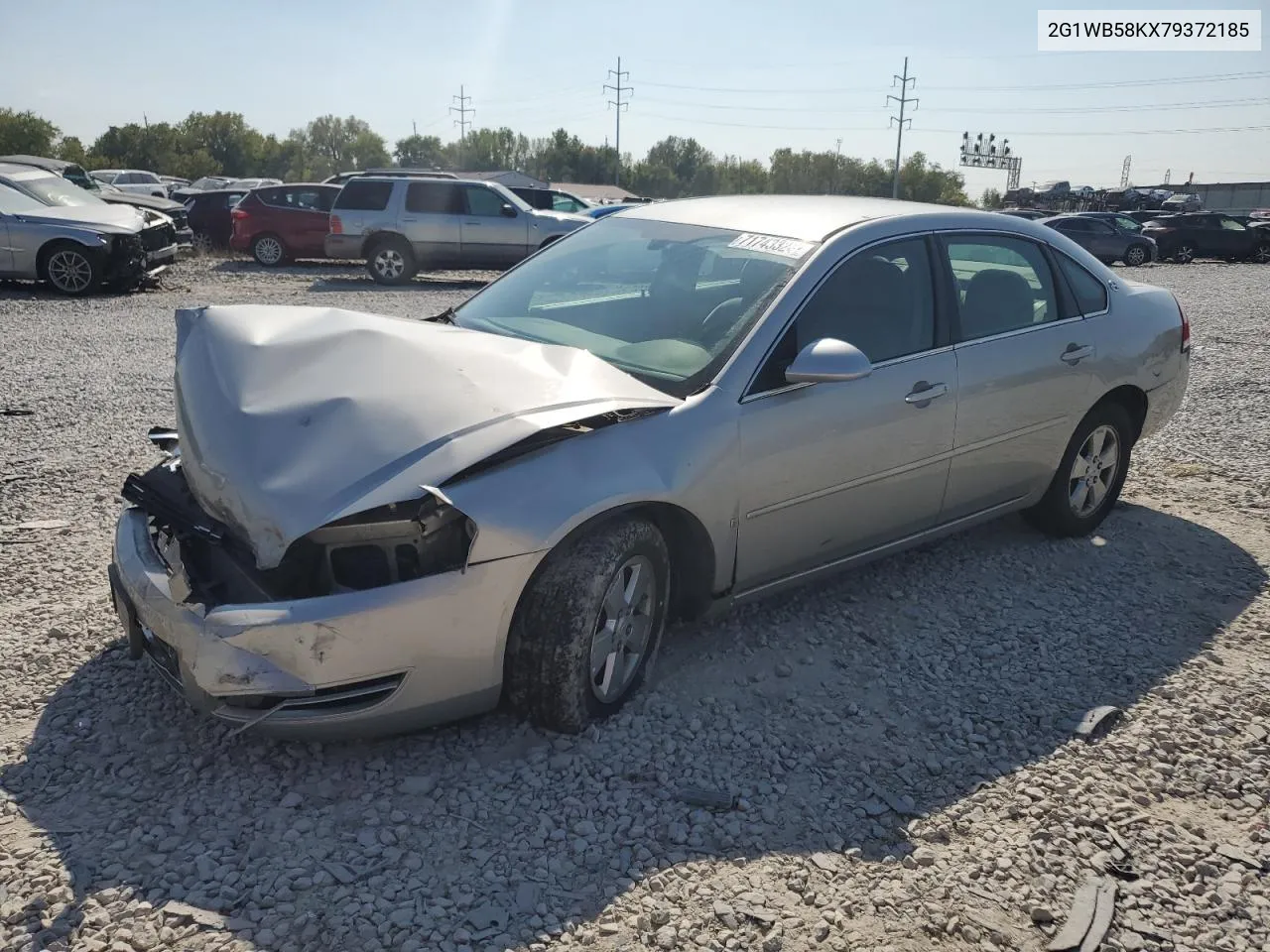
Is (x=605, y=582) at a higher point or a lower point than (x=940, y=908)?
higher

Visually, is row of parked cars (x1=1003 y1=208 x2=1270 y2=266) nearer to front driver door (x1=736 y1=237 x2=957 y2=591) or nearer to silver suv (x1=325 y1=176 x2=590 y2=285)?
silver suv (x1=325 y1=176 x2=590 y2=285)

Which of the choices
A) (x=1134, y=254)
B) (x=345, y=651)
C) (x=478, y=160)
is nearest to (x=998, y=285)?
(x=345, y=651)

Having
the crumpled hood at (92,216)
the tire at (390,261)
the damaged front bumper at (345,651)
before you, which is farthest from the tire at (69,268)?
the damaged front bumper at (345,651)

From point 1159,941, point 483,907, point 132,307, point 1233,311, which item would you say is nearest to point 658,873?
point 483,907

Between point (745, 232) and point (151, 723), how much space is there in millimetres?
2876

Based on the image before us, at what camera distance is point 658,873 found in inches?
107

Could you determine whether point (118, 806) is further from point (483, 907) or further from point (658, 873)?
point (658, 873)

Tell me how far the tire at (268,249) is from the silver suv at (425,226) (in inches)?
84.9

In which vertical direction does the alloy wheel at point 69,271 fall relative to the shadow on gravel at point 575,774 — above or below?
above

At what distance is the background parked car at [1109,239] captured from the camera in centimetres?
2892

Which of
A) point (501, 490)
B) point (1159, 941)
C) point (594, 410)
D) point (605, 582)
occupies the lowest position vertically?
point (1159, 941)

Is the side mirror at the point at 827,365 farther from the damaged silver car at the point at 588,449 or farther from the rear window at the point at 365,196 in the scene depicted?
the rear window at the point at 365,196

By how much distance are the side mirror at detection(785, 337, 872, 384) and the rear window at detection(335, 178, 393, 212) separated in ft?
48.7

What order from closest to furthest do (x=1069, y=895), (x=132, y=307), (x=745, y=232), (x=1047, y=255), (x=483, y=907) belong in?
1. (x=483, y=907)
2. (x=1069, y=895)
3. (x=745, y=232)
4. (x=1047, y=255)
5. (x=132, y=307)
